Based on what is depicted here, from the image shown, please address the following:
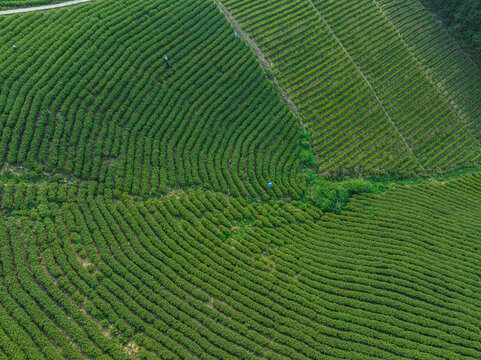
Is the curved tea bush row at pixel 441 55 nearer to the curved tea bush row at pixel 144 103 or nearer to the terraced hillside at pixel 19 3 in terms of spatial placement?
the curved tea bush row at pixel 144 103

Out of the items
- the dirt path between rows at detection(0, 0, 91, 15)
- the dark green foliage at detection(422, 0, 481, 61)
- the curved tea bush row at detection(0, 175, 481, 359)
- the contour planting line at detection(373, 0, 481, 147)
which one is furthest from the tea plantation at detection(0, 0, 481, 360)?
the dark green foliage at detection(422, 0, 481, 61)

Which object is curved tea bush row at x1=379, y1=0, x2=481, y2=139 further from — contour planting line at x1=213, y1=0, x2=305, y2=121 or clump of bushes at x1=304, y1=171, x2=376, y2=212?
contour planting line at x1=213, y1=0, x2=305, y2=121

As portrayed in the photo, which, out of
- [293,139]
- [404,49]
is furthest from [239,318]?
[404,49]

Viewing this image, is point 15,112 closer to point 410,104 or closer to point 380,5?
point 410,104

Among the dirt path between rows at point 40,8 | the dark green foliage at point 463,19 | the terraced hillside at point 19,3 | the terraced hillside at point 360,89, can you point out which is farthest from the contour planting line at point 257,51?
the dark green foliage at point 463,19

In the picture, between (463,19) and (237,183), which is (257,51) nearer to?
(237,183)

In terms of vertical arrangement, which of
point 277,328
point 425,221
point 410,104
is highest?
point 410,104

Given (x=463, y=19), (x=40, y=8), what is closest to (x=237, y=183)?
(x=40, y=8)

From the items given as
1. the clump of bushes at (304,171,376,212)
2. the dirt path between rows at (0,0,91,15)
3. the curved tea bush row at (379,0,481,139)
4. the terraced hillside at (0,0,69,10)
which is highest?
the terraced hillside at (0,0,69,10)
